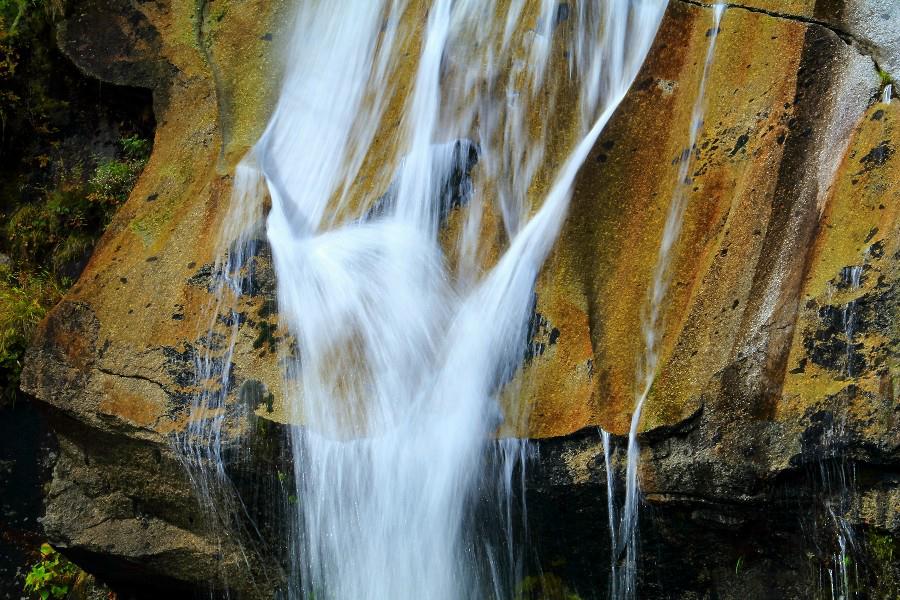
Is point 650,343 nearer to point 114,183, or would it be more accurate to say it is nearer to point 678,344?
point 678,344

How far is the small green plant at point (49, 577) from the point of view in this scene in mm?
5570

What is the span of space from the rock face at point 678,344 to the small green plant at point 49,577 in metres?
1.11

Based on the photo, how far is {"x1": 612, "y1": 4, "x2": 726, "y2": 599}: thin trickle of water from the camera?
11.6 ft

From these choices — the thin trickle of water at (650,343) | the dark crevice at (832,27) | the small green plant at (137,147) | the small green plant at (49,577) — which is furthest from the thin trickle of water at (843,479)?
the small green plant at (137,147)

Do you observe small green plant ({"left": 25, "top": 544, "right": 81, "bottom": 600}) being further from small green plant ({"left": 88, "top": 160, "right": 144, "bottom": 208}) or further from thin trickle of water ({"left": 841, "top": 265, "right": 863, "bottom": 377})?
thin trickle of water ({"left": 841, "top": 265, "right": 863, "bottom": 377})

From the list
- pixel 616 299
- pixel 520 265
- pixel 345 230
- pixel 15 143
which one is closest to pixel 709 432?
pixel 616 299

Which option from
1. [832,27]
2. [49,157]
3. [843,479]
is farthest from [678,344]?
[49,157]

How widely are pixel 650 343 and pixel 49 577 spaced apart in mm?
3958

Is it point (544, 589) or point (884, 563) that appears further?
point (544, 589)

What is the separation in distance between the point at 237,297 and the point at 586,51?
197cm

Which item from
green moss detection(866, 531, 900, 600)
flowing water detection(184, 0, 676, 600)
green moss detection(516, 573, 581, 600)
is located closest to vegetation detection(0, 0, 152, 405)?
flowing water detection(184, 0, 676, 600)

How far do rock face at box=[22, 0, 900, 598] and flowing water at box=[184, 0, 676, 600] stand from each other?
12cm

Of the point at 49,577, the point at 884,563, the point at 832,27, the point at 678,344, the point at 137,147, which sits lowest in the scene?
the point at 49,577

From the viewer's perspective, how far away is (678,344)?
3572 millimetres
